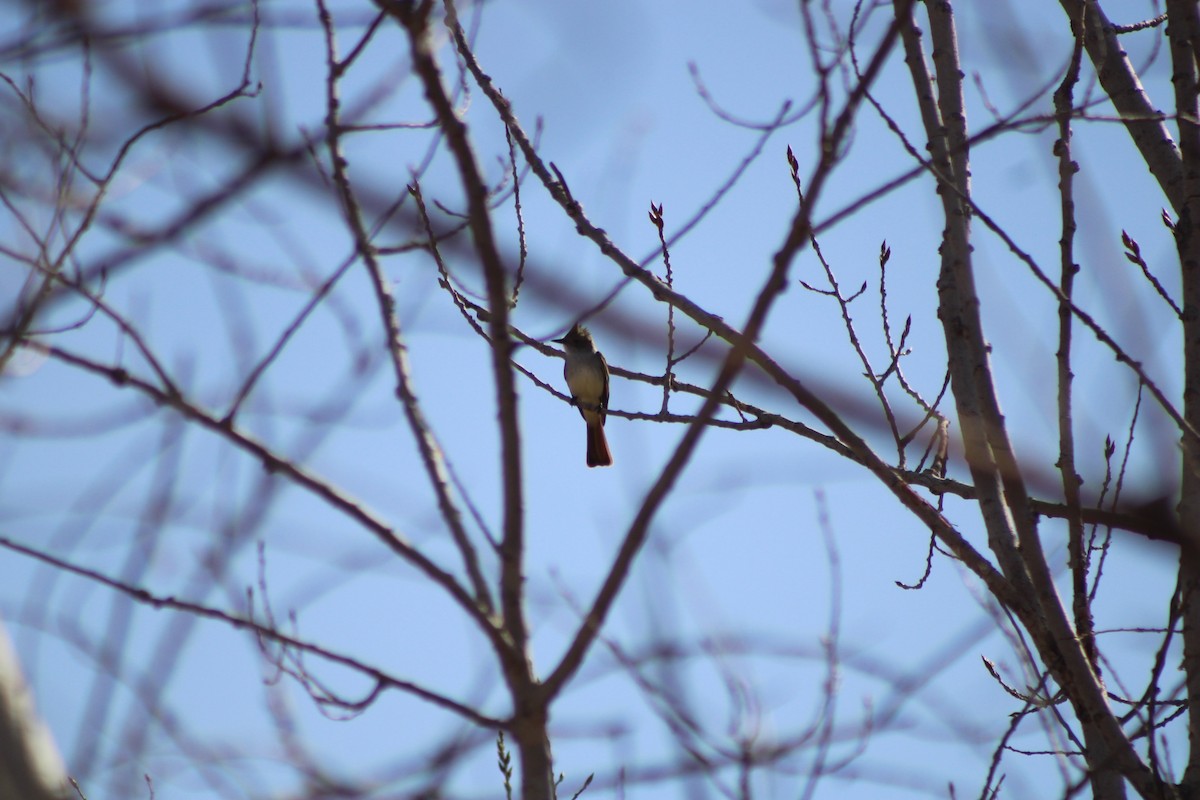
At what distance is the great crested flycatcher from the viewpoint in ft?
24.0

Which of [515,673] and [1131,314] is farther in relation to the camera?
[1131,314]

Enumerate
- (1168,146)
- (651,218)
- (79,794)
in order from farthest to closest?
(651,218) < (1168,146) < (79,794)

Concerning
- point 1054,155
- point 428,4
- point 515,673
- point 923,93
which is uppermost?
point 923,93

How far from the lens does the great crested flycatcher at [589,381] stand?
288 inches

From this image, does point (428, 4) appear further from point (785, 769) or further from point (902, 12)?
point (785, 769)

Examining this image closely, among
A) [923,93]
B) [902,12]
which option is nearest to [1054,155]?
[923,93]

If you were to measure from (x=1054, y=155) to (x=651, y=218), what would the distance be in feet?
3.75

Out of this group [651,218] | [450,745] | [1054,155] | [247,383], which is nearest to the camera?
[247,383]

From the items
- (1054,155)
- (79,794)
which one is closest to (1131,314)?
(1054,155)

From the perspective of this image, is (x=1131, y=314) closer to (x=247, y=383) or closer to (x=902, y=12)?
(x=902, y=12)

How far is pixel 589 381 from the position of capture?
7344 mm

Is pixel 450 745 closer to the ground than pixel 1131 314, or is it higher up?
closer to the ground

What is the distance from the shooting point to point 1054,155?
2742 millimetres

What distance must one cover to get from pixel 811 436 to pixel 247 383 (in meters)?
1.88
